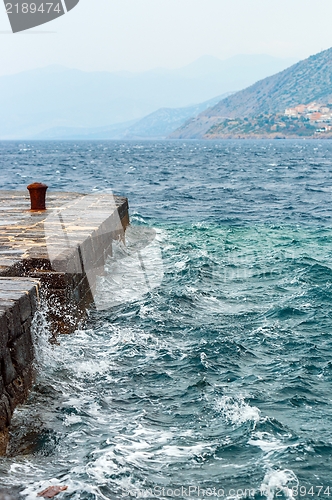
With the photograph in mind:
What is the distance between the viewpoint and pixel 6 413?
5.38m

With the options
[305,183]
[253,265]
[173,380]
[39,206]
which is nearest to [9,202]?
[39,206]

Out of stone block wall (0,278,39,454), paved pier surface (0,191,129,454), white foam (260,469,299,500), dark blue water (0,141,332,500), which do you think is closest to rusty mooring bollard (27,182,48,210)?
paved pier surface (0,191,129,454)

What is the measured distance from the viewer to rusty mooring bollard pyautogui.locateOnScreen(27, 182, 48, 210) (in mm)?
12164

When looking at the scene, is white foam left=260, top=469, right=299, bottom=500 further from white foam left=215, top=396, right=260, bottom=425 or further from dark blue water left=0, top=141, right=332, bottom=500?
white foam left=215, top=396, right=260, bottom=425

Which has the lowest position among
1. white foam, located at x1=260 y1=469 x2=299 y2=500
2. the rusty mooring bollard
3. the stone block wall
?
white foam, located at x1=260 y1=469 x2=299 y2=500

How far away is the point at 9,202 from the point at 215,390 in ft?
29.7

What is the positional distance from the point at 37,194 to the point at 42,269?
489 centimetres

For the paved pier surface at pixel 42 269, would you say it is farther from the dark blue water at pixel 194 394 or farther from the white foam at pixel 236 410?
the white foam at pixel 236 410

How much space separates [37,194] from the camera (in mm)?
12219

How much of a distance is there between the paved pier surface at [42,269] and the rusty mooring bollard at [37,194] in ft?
0.66

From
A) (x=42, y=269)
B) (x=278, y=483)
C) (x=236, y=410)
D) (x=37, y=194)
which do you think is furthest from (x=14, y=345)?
(x=37, y=194)

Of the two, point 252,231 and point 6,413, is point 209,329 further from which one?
point 252,231

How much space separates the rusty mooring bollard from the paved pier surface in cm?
20

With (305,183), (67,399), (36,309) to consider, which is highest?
(36,309)
